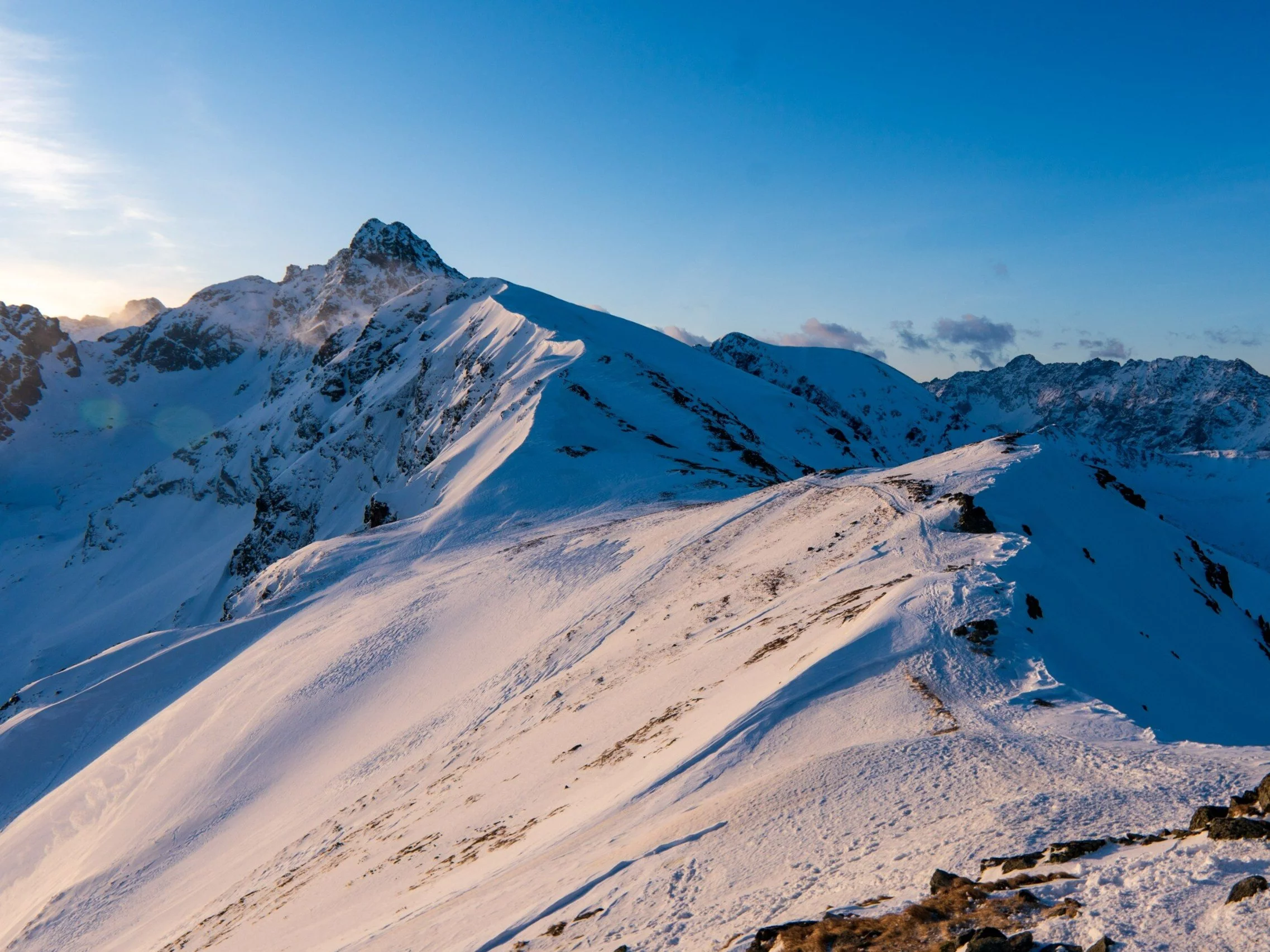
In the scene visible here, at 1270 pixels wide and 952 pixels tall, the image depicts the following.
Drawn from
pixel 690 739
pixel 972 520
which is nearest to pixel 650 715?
pixel 690 739

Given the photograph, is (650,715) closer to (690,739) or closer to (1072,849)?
(690,739)

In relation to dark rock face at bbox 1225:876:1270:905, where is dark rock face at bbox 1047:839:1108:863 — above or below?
below

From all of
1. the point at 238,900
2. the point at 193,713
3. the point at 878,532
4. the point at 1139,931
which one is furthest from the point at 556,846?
the point at 193,713

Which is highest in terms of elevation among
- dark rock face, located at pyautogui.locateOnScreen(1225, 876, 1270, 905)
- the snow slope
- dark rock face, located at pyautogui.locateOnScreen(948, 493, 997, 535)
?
dark rock face, located at pyautogui.locateOnScreen(948, 493, 997, 535)

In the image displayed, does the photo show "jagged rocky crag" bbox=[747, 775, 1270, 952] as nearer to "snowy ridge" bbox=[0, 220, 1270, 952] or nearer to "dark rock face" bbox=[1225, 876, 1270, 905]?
"dark rock face" bbox=[1225, 876, 1270, 905]

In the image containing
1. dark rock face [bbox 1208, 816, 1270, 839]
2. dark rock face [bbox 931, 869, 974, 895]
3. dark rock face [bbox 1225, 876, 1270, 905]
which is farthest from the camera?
dark rock face [bbox 931, 869, 974, 895]

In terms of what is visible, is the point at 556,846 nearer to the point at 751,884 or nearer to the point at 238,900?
the point at 751,884

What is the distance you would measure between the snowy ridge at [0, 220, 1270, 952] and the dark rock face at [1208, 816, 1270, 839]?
146 mm

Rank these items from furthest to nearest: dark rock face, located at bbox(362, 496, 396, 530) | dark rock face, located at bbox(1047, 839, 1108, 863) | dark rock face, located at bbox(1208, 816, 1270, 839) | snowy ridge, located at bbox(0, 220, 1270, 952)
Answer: dark rock face, located at bbox(362, 496, 396, 530) < snowy ridge, located at bbox(0, 220, 1270, 952) < dark rock face, located at bbox(1047, 839, 1108, 863) < dark rock face, located at bbox(1208, 816, 1270, 839)

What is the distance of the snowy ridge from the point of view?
12.7 m

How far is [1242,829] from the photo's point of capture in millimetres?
9641

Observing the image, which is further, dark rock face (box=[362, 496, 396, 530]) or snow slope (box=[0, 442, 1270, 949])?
dark rock face (box=[362, 496, 396, 530])

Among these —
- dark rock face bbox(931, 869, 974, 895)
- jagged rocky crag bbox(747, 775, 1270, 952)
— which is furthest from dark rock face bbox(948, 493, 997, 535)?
dark rock face bbox(931, 869, 974, 895)

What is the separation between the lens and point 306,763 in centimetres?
3431
